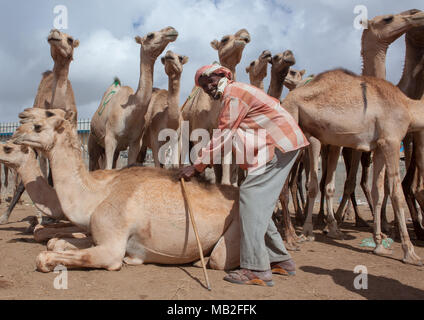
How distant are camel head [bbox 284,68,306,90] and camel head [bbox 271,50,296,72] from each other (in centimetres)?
341

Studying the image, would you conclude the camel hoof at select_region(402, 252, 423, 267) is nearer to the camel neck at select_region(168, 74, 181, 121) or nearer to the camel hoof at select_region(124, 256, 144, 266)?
the camel hoof at select_region(124, 256, 144, 266)

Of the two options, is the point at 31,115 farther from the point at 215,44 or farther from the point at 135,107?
the point at 215,44

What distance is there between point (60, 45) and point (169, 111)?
2.44 m

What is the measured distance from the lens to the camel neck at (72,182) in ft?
14.6

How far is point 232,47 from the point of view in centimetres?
788

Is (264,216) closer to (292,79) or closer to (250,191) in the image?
(250,191)

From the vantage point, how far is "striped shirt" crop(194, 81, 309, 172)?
414cm

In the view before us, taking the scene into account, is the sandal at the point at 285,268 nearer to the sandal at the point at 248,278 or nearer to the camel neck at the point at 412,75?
the sandal at the point at 248,278

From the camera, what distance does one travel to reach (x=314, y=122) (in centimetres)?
602

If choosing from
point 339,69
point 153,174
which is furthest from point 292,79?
point 153,174

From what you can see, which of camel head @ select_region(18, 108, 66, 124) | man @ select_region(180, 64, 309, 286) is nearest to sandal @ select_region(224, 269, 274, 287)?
man @ select_region(180, 64, 309, 286)

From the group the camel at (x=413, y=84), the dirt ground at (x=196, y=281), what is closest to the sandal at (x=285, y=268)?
the dirt ground at (x=196, y=281)

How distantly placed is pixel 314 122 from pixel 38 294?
14.5 feet
